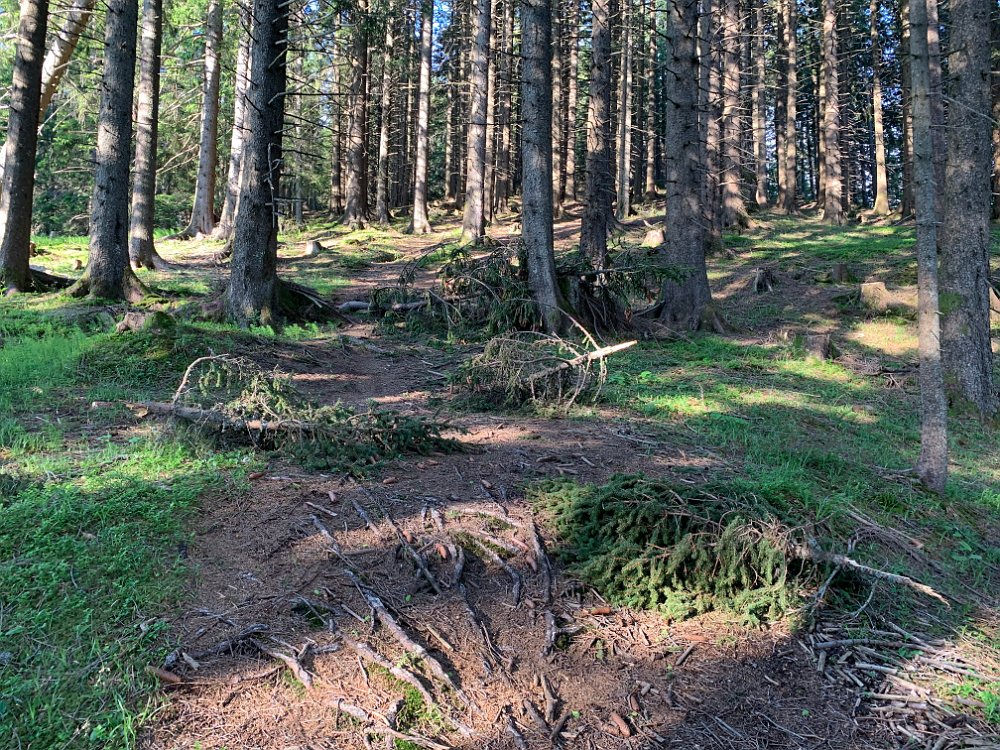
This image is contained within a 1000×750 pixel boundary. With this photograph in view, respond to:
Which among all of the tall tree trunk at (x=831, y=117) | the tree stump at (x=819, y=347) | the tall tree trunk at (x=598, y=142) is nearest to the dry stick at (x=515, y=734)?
the tree stump at (x=819, y=347)

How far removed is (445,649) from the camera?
375 centimetres

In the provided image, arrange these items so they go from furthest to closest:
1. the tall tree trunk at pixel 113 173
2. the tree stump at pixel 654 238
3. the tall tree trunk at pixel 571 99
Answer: the tall tree trunk at pixel 571 99
the tree stump at pixel 654 238
the tall tree trunk at pixel 113 173

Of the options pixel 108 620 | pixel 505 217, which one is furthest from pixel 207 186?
pixel 108 620

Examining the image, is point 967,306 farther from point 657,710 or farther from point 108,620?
point 108,620

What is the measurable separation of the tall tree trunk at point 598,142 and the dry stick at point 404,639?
1185 cm

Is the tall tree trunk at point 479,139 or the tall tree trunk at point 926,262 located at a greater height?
the tall tree trunk at point 479,139

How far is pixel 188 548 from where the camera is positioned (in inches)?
168

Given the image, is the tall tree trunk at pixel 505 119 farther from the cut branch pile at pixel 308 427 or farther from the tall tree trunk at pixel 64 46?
the cut branch pile at pixel 308 427

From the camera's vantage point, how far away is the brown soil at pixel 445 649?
10.9 feet

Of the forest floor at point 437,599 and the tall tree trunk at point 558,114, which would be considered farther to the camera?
the tall tree trunk at point 558,114

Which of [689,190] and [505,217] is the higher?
[505,217]

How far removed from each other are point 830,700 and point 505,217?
96.6 ft

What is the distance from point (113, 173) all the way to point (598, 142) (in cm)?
950

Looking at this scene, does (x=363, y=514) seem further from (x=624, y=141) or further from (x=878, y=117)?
(x=878, y=117)
